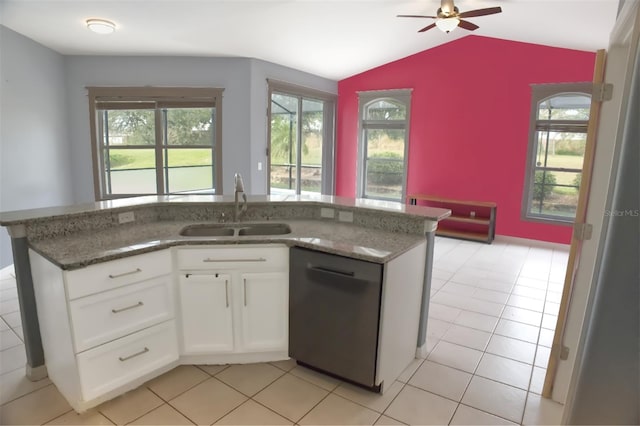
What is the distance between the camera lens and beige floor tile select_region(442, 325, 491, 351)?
2.88m

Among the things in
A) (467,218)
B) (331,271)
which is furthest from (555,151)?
(331,271)

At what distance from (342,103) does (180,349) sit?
564cm

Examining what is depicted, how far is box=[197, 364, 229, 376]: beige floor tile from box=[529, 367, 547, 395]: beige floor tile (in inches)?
74.7

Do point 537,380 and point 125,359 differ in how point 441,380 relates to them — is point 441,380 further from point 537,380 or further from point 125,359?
point 125,359

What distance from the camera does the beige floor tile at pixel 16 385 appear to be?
2175mm

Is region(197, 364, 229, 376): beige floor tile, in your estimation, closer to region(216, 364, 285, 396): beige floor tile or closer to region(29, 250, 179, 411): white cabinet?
region(216, 364, 285, 396): beige floor tile

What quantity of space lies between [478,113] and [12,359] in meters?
6.06

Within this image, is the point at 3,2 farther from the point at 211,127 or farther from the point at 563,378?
the point at 563,378

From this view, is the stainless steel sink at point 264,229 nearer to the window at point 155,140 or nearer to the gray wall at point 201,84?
the gray wall at point 201,84

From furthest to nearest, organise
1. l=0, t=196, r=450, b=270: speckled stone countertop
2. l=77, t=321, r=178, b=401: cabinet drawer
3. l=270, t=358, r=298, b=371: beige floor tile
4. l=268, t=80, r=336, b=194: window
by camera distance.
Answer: l=268, t=80, r=336, b=194: window → l=270, t=358, r=298, b=371: beige floor tile → l=0, t=196, r=450, b=270: speckled stone countertop → l=77, t=321, r=178, b=401: cabinet drawer

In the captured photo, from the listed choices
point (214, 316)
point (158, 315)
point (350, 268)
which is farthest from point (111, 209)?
point (350, 268)

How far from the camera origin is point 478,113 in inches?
232

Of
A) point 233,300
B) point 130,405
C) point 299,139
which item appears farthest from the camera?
point 299,139

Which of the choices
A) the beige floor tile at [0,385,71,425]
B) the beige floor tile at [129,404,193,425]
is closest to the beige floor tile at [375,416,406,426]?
the beige floor tile at [129,404,193,425]
